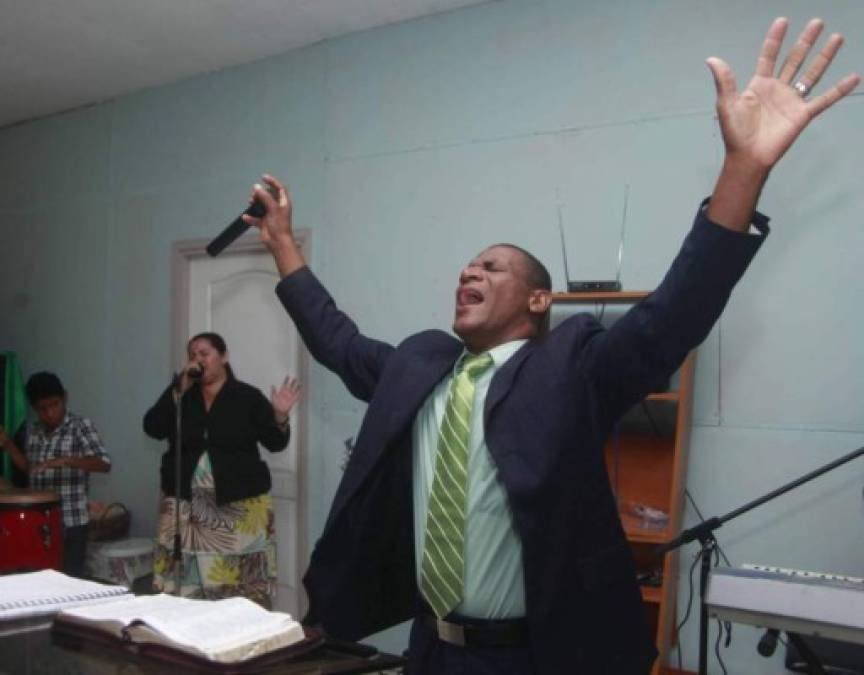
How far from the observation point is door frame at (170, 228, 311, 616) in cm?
386

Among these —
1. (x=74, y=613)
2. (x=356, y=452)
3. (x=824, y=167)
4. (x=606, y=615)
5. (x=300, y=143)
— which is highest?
(x=300, y=143)

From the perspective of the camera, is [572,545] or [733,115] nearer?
[733,115]

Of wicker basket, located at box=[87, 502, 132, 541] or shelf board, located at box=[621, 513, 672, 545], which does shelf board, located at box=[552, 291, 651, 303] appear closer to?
shelf board, located at box=[621, 513, 672, 545]

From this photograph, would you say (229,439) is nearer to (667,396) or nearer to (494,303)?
(667,396)

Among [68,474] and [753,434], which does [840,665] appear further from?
[68,474]

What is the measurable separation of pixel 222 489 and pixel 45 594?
6.95ft

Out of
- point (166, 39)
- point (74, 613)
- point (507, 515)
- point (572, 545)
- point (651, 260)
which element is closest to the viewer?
point (74, 613)

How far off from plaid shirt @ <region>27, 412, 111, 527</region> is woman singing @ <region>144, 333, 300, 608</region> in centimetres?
82

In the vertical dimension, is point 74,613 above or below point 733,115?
below

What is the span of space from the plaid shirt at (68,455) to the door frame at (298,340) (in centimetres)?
57

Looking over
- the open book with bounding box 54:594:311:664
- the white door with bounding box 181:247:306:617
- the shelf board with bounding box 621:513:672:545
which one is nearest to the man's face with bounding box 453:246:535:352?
the open book with bounding box 54:594:311:664

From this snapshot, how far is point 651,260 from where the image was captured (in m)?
3.04

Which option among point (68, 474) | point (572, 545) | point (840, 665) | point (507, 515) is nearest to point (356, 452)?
point (507, 515)

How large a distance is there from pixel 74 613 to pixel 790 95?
1312 millimetres
